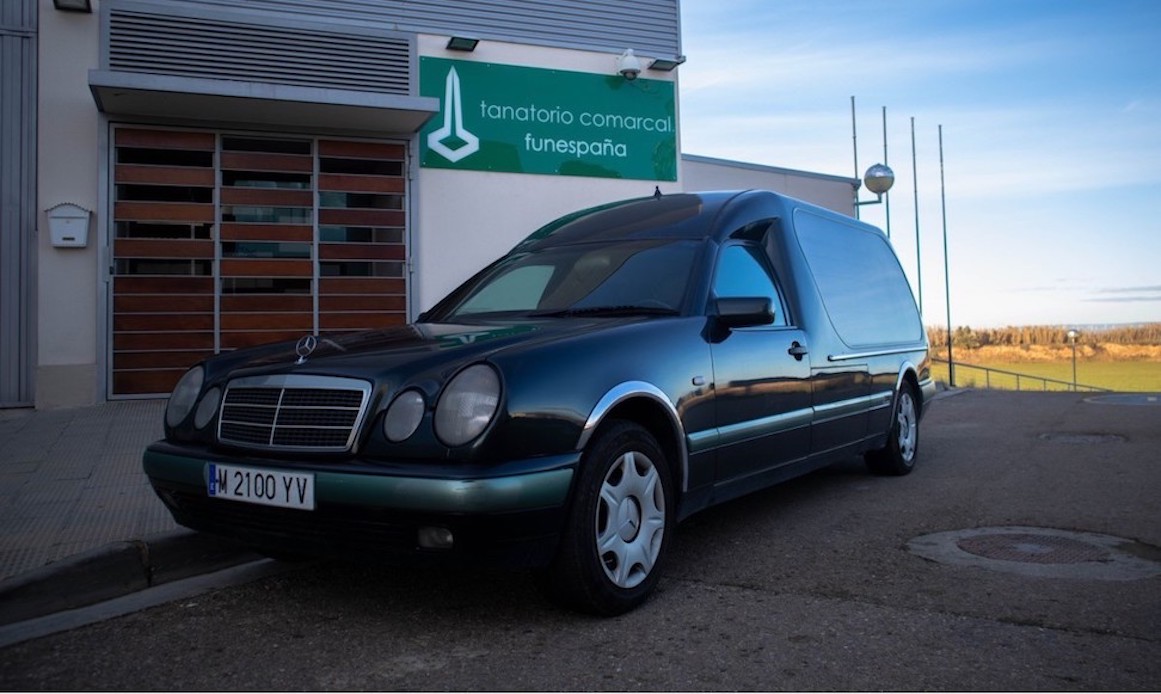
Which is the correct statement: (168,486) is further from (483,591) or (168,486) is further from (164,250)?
(164,250)

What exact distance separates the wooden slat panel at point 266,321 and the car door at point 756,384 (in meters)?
6.15

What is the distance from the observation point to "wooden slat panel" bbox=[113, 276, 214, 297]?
881cm

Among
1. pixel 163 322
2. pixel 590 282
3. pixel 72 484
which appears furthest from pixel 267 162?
pixel 590 282

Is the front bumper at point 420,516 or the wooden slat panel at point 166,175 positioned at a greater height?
the wooden slat panel at point 166,175

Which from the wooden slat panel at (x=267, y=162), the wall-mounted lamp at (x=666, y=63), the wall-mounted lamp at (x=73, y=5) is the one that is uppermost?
the wall-mounted lamp at (x=666, y=63)

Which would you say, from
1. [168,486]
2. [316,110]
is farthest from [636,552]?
[316,110]

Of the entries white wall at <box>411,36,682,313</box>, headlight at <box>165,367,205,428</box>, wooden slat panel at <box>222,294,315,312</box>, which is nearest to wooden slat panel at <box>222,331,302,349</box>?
wooden slat panel at <box>222,294,315,312</box>

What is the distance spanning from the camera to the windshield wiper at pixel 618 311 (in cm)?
388

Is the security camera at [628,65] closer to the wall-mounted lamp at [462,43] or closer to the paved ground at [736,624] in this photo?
the wall-mounted lamp at [462,43]

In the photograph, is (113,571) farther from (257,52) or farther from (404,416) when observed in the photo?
(257,52)

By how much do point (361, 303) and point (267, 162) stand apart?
1748mm

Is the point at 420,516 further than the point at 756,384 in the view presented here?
No

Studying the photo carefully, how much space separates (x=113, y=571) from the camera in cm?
374

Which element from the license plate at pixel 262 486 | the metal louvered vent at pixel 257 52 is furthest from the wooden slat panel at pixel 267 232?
the license plate at pixel 262 486
